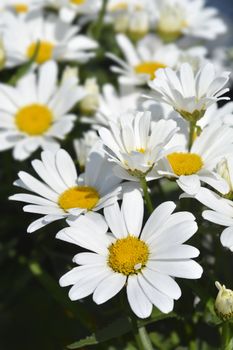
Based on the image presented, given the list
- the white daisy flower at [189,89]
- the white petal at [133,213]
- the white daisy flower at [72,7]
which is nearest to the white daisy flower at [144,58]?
the white daisy flower at [72,7]

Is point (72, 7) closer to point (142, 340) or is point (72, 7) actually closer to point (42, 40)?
point (42, 40)

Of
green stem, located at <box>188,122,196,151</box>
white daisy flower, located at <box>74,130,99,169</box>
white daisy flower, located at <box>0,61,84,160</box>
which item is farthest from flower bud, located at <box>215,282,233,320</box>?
white daisy flower, located at <box>0,61,84,160</box>

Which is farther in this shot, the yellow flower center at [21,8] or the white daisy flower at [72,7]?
the yellow flower center at [21,8]

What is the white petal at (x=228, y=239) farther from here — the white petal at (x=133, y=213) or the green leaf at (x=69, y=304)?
the green leaf at (x=69, y=304)

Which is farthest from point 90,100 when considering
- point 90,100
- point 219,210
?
point 219,210

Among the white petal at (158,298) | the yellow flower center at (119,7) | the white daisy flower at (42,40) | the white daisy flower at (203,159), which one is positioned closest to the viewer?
the white petal at (158,298)

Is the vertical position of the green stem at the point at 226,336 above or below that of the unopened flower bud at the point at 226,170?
below

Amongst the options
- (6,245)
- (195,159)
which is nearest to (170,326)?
(195,159)

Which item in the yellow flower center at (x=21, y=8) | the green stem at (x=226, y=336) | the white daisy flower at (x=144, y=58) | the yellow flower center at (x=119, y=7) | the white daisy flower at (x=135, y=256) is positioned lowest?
the green stem at (x=226, y=336)
